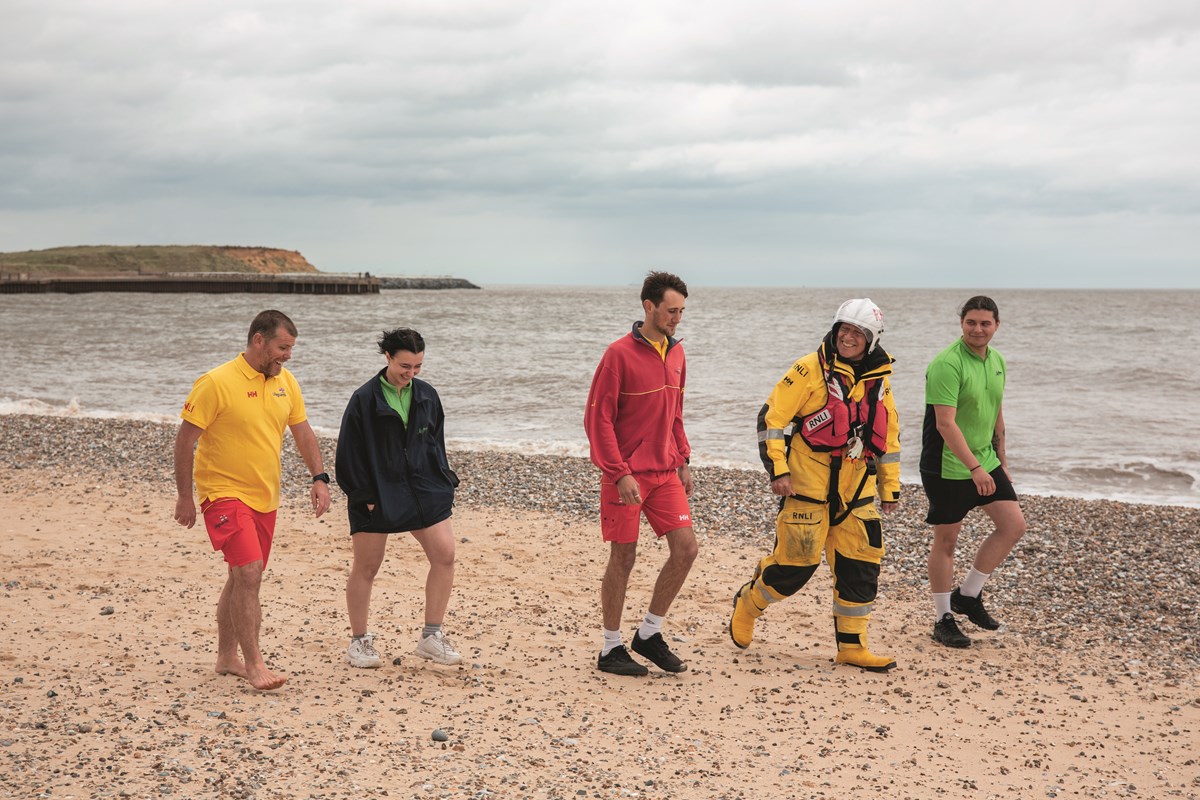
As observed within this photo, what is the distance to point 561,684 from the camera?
530 cm

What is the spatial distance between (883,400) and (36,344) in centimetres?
3577

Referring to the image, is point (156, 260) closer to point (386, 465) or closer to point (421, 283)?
point (421, 283)

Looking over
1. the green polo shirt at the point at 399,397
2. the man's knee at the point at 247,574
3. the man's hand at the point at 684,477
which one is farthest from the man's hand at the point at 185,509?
the man's hand at the point at 684,477

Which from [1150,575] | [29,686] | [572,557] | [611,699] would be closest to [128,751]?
[29,686]

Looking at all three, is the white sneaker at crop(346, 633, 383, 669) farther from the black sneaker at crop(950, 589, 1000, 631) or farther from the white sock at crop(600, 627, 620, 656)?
the black sneaker at crop(950, 589, 1000, 631)

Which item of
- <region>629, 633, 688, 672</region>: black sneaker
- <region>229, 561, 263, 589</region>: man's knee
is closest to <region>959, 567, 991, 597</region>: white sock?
<region>629, 633, 688, 672</region>: black sneaker

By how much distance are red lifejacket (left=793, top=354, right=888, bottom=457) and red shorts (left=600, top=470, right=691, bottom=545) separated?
763 millimetres

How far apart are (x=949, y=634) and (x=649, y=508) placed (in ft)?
7.34

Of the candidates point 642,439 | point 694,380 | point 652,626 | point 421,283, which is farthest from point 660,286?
point 421,283

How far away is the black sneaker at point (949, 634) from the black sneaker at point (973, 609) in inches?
6.2

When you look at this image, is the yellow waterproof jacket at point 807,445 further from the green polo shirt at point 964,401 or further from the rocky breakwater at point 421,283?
the rocky breakwater at point 421,283

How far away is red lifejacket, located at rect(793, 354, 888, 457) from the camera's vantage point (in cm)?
533

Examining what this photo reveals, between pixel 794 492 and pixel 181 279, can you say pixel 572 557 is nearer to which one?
pixel 794 492

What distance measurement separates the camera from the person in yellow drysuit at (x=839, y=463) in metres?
5.32
